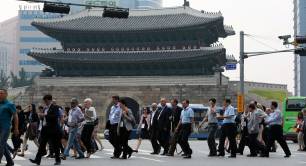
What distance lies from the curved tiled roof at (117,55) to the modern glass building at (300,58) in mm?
62691

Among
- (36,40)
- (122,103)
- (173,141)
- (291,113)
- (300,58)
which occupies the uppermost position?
(36,40)

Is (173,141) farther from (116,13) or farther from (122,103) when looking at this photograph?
(116,13)

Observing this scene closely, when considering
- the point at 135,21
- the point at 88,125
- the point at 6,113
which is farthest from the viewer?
the point at 135,21

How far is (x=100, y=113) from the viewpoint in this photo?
5109 cm

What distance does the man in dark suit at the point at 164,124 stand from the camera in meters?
18.5

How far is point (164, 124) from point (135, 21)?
3566 cm

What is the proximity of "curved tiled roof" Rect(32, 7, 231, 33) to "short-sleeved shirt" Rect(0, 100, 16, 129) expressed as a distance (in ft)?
124

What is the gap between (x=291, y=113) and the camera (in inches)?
1244

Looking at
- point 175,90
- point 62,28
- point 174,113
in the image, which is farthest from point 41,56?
point 174,113

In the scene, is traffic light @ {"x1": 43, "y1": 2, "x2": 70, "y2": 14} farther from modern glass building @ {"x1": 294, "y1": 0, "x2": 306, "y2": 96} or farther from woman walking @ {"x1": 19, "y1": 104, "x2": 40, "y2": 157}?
modern glass building @ {"x1": 294, "y1": 0, "x2": 306, "y2": 96}

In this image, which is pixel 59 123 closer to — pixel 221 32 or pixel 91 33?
pixel 91 33

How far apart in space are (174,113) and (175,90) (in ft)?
105

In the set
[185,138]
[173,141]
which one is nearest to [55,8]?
[173,141]

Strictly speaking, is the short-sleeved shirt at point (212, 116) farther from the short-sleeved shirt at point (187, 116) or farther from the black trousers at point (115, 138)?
the black trousers at point (115, 138)
